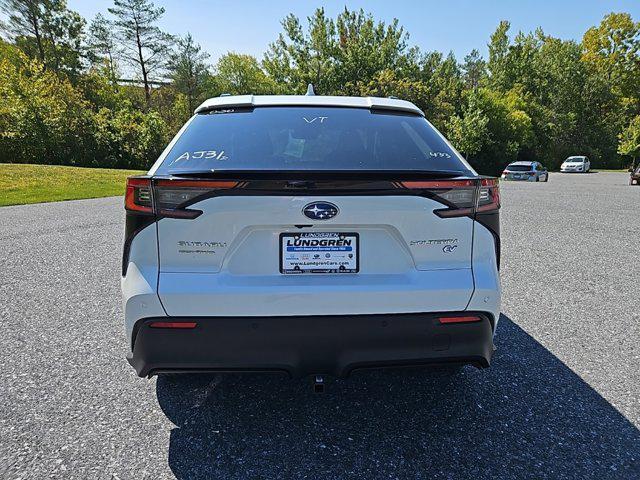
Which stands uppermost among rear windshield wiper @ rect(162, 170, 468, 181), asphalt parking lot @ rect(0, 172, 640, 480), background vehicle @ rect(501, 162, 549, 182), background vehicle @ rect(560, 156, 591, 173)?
rear windshield wiper @ rect(162, 170, 468, 181)

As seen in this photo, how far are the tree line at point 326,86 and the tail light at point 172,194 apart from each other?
2754cm

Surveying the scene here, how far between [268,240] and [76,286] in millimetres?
3705

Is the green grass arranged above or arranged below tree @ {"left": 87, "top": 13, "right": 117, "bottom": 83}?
below

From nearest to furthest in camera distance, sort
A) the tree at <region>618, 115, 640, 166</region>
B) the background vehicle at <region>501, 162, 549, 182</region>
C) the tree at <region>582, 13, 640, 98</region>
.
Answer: the background vehicle at <region>501, 162, 549, 182</region> < the tree at <region>618, 115, 640, 166</region> < the tree at <region>582, 13, 640, 98</region>

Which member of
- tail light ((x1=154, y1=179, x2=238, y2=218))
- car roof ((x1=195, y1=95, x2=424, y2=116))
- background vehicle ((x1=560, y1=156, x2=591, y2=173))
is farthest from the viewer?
background vehicle ((x1=560, y1=156, x2=591, y2=173))

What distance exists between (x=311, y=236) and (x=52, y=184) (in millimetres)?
17517

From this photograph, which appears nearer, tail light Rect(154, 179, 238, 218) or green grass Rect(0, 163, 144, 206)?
tail light Rect(154, 179, 238, 218)

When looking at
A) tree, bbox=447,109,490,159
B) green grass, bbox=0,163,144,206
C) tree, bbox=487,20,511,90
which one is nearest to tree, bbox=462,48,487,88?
tree, bbox=487,20,511,90

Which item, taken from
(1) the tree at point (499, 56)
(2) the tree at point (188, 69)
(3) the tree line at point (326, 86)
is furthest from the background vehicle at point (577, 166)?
(2) the tree at point (188, 69)

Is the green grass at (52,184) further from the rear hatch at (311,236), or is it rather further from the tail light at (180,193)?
the rear hatch at (311,236)

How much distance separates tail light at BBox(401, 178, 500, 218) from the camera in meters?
2.03

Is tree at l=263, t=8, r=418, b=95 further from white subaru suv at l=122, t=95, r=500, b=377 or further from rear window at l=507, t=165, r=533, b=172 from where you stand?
white subaru suv at l=122, t=95, r=500, b=377

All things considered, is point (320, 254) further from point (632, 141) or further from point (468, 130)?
point (632, 141)

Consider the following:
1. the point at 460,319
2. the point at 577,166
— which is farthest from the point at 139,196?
the point at 577,166
